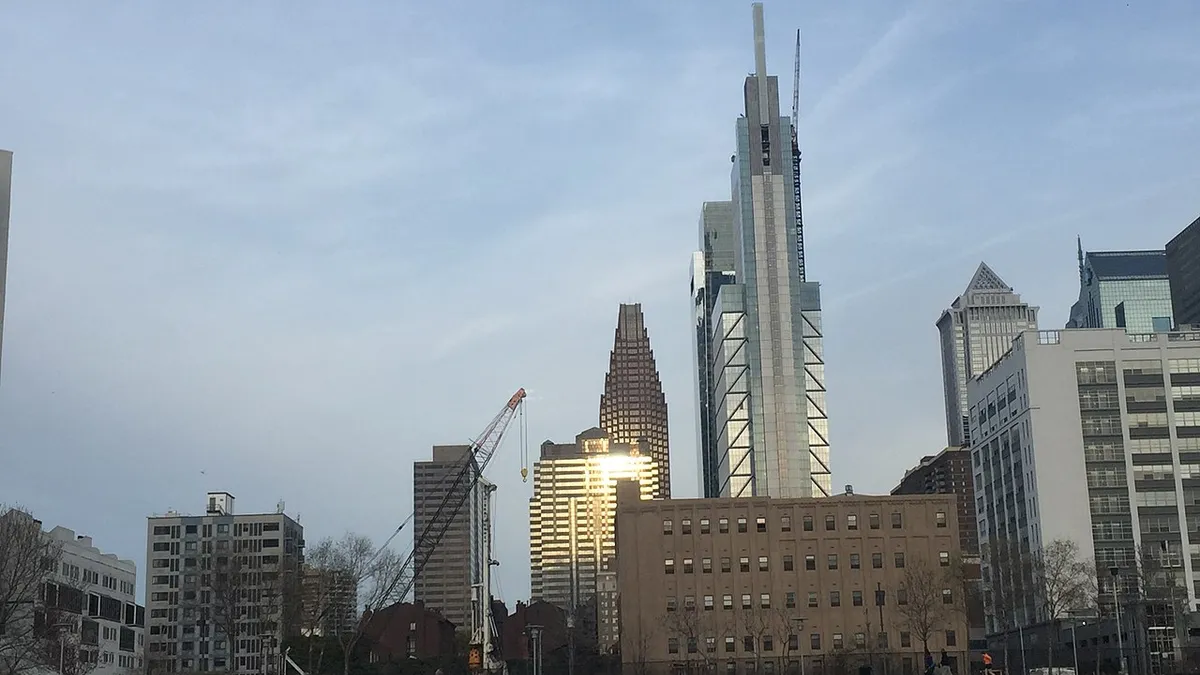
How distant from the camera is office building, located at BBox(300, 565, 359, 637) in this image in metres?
143

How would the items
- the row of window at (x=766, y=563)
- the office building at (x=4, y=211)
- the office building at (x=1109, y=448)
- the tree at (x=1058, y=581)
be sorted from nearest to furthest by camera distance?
the office building at (x=4, y=211) → the tree at (x=1058, y=581) → the row of window at (x=766, y=563) → the office building at (x=1109, y=448)

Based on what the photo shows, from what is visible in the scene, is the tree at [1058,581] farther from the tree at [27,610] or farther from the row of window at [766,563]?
the tree at [27,610]

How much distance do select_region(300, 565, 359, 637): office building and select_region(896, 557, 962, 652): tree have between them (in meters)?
58.2

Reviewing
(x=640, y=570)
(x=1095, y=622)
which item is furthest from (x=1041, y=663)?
(x=640, y=570)

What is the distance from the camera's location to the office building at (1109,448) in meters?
162

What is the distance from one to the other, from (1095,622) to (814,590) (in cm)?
3313

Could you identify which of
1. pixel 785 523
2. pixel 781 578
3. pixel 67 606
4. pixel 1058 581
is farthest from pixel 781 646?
pixel 67 606

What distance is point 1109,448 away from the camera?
166 metres

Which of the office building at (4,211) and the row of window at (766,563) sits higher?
the office building at (4,211)

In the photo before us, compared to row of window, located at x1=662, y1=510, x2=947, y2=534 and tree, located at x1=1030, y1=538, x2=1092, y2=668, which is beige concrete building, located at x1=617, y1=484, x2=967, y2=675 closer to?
row of window, located at x1=662, y1=510, x2=947, y2=534

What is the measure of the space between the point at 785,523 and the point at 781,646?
13.2 metres

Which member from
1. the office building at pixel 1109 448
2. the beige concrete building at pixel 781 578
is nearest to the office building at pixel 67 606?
the beige concrete building at pixel 781 578

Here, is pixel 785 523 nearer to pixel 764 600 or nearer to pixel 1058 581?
pixel 764 600

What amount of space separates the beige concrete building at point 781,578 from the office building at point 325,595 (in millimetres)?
30548
